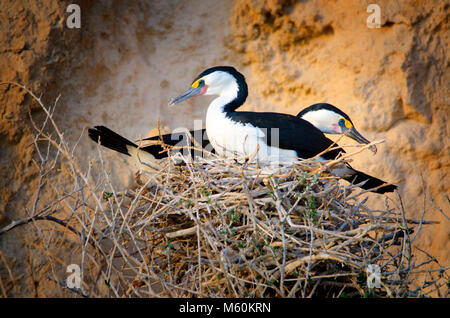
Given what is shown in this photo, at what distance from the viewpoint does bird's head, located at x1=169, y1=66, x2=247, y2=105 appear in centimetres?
350

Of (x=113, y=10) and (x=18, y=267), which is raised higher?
(x=113, y=10)

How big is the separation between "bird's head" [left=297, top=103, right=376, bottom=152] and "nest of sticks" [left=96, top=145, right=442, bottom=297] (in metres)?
0.80

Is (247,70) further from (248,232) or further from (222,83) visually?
(248,232)

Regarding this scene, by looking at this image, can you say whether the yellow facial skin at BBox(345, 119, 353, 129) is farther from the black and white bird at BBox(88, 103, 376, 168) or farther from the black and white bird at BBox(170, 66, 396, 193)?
the black and white bird at BBox(170, 66, 396, 193)

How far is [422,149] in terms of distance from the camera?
435 centimetres

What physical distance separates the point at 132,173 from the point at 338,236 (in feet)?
7.33

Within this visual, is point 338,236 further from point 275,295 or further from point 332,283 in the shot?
point 275,295

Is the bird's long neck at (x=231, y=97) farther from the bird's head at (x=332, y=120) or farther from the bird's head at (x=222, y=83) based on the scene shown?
the bird's head at (x=332, y=120)

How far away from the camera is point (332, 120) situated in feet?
12.1

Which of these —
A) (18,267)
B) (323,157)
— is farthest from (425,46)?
(18,267)

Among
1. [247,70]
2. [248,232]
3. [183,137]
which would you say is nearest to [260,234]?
[248,232]

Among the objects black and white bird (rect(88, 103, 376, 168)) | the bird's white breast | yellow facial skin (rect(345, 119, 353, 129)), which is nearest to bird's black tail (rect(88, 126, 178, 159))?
black and white bird (rect(88, 103, 376, 168))

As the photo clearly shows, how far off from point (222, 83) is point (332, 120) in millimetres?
803
